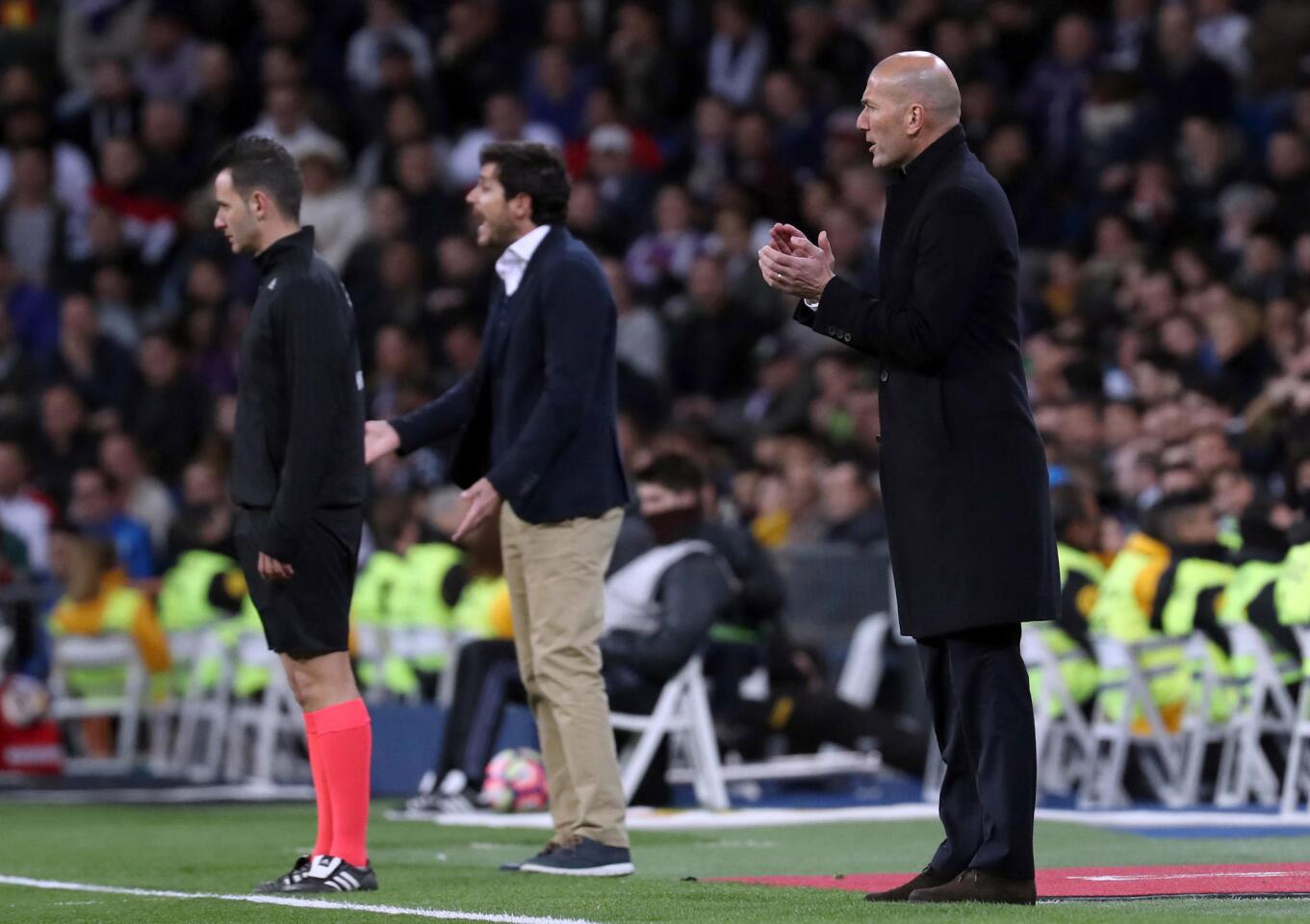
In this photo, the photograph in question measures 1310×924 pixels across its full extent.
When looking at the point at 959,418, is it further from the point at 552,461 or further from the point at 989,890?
the point at 552,461

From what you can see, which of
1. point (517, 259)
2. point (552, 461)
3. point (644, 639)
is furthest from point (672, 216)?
point (552, 461)

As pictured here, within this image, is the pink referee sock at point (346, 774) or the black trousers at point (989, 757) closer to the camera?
the black trousers at point (989, 757)

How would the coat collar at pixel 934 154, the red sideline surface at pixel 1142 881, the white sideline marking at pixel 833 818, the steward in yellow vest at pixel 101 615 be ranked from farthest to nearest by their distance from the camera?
the steward in yellow vest at pixel 101 615 → the white sideline marking at pixel 833 818 → the red sideline surface at pixel 1142 881 → the coat collar at pixel 934 154

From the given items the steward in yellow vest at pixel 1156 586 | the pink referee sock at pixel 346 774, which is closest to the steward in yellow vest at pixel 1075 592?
the steward in yellow vest at pixel 1156 586

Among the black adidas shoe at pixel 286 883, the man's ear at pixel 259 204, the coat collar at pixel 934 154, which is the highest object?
the coat collar at pixel 934 154

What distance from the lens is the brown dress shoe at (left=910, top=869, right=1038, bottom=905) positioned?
628cm

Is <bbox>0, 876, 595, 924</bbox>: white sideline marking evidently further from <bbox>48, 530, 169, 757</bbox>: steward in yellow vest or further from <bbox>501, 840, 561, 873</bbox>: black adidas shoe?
<bbox>48, 530, 169, 757</bbox>: steward in yellow vest

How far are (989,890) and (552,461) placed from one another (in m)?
2.24

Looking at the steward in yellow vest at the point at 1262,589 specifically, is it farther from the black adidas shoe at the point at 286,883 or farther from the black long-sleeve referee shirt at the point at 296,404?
the black adidas shoe at the point at 286,883

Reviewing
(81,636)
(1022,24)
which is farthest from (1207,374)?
(81,636)

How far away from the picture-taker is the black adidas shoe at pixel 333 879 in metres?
7.31

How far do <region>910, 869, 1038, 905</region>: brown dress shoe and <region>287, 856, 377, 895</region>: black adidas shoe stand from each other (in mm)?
1872

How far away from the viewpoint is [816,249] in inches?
257

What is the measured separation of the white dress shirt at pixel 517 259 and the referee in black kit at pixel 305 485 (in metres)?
0.74
